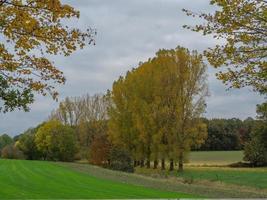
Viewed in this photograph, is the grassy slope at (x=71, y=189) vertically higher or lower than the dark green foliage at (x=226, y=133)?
lower

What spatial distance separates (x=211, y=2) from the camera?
12.6 m

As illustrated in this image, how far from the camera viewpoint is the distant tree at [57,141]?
3447 inches

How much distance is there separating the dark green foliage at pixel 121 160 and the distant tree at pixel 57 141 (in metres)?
25.9

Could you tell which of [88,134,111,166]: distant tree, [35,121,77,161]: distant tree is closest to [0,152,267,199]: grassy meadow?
[88,134,111,166]: distant tree

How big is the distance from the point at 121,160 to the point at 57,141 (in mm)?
→ 30887

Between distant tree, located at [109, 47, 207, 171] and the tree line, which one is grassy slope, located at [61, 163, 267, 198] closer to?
the tree line

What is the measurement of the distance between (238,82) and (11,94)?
5.81 meters

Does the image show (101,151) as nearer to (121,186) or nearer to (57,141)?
(57,141)

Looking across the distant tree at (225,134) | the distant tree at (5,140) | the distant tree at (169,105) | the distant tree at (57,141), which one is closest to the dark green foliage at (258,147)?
the distant tree at (169,105)

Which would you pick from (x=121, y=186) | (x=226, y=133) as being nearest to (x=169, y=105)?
(x=121, y=186)

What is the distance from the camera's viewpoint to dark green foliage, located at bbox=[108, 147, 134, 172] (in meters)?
58.8

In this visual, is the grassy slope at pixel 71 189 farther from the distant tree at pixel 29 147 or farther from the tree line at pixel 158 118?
the distant tree at pixel 29 147

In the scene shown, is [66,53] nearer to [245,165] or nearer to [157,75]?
[157,75]

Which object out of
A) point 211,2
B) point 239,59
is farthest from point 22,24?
point 239,59
